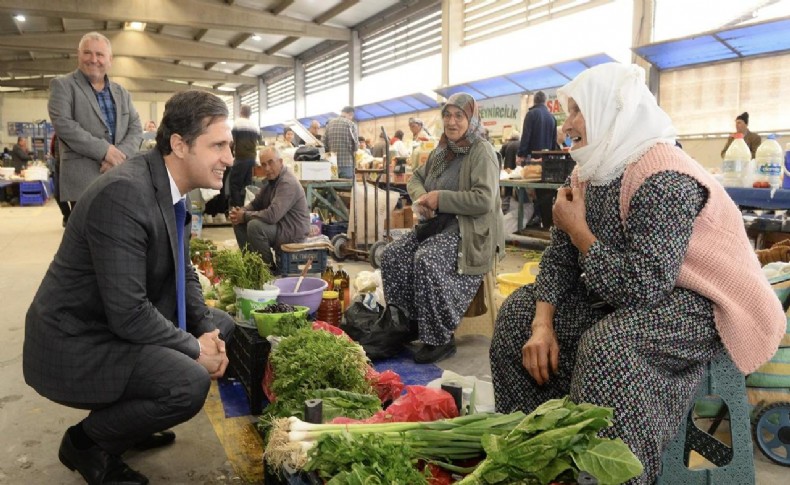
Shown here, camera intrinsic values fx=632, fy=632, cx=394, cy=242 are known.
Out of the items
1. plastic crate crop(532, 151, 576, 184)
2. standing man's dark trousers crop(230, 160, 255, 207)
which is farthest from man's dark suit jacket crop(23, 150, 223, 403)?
standing man's dark trousers crop(230, 160, 255, 207)

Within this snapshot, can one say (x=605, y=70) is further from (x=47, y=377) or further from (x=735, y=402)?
(x=47, y=377)

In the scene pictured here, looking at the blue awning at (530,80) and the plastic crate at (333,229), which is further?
the blue awning at (530,80)

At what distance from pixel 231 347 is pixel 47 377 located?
4.04 feet

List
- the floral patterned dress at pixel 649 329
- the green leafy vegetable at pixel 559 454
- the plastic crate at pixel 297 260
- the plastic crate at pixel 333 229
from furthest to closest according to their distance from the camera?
the plastic crate at pixel 333 229, the plastic crate at pixel 297 260, the floral patterned dress at pixel 649 329, the green leafy vegetable at pixel 559 454

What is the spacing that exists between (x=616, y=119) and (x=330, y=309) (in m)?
2.31

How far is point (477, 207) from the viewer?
11.9 ft

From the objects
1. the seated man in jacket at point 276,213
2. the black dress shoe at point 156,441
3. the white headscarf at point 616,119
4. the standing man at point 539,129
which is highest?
the standing man at point 539,129

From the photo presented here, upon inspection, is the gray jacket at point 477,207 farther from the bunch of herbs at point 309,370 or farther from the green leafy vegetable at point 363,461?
the green leafy vegetable at point 363,461

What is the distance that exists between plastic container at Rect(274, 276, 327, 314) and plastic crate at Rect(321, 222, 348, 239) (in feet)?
13.0

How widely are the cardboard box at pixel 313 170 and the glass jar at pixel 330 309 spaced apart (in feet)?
13.7

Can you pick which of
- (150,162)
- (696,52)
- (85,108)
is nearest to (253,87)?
(696,52)

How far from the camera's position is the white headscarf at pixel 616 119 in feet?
6.33

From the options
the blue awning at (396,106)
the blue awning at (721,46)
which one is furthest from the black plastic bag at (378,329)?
the blue awning at (396,106)

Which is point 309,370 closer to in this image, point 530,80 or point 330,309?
point 330,309
